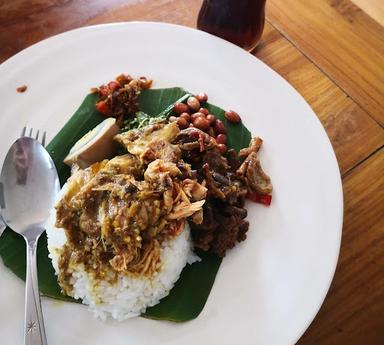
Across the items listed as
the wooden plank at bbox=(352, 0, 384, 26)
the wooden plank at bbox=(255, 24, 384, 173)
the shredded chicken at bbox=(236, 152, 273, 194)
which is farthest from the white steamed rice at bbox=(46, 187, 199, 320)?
the wooden plank at bbox=(352, 0, 384, 26)

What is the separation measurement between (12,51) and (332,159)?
89.3 inches

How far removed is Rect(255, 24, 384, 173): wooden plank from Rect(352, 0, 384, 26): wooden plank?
2.46 ft

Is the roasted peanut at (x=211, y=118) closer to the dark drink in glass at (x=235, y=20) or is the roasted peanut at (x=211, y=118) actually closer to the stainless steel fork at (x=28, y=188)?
the dark drink in glass at (x=235, y=20)

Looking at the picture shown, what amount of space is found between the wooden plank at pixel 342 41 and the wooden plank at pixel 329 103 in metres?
0.07

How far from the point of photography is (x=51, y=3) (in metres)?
3.52

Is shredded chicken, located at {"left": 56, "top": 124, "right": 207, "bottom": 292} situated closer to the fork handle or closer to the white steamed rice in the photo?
the white steamed rice

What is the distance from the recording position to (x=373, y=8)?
363 cm

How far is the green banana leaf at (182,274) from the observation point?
7.48 feet

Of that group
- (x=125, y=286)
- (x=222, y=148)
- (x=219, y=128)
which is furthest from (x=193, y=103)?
(x=125, y=286)

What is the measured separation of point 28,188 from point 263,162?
1.31 meters

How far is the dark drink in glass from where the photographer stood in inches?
120

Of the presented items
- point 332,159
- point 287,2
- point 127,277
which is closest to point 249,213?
point 332,159

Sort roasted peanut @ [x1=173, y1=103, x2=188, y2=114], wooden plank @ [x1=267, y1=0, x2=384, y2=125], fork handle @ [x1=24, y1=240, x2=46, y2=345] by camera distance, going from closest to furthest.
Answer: fork handle @ [x1=24, y1=240, x2=46, y2=345]
roasted peanut @ [x1=173, y1=103, x2=188, y2=114]
wooden plank @ [x1=267, y1=0, x2=384, y2=125]

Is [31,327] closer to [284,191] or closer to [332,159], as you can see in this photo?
[284,191]
